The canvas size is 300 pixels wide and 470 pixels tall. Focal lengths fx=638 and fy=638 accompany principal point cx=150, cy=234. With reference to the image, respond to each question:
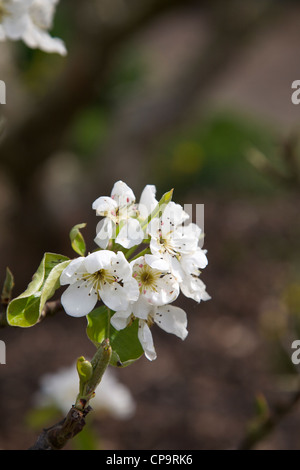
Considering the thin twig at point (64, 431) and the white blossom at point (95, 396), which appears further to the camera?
the white blossom at point (95, 396)

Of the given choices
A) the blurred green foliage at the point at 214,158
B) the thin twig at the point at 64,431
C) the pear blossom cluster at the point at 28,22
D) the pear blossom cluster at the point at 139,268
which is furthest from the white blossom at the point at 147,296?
the blurred green foliage at the point at 214,158

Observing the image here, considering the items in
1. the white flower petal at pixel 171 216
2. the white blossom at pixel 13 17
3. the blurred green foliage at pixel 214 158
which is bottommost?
the blurred green foliage at pixel 214 158

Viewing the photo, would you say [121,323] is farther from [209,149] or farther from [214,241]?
[209,149]

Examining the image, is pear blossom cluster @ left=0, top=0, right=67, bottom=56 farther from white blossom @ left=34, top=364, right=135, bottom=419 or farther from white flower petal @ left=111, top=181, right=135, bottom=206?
white blossom @ left=34, top=364, right=135, bottom=419

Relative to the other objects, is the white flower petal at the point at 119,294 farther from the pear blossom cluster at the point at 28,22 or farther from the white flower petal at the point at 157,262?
the pear blossom cluster at the point at 28,22

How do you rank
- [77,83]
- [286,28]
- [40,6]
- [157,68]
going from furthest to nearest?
[286,28] < [157,68] < [77,83] < [40,6]

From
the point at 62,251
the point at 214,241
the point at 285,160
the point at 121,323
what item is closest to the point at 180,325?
the point at 121,323

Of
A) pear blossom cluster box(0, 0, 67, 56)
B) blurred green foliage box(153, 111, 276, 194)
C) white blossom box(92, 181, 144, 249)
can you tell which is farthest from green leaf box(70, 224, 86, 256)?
blurred green foliage box(153, 111, 276, 194)

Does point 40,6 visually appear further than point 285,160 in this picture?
No
